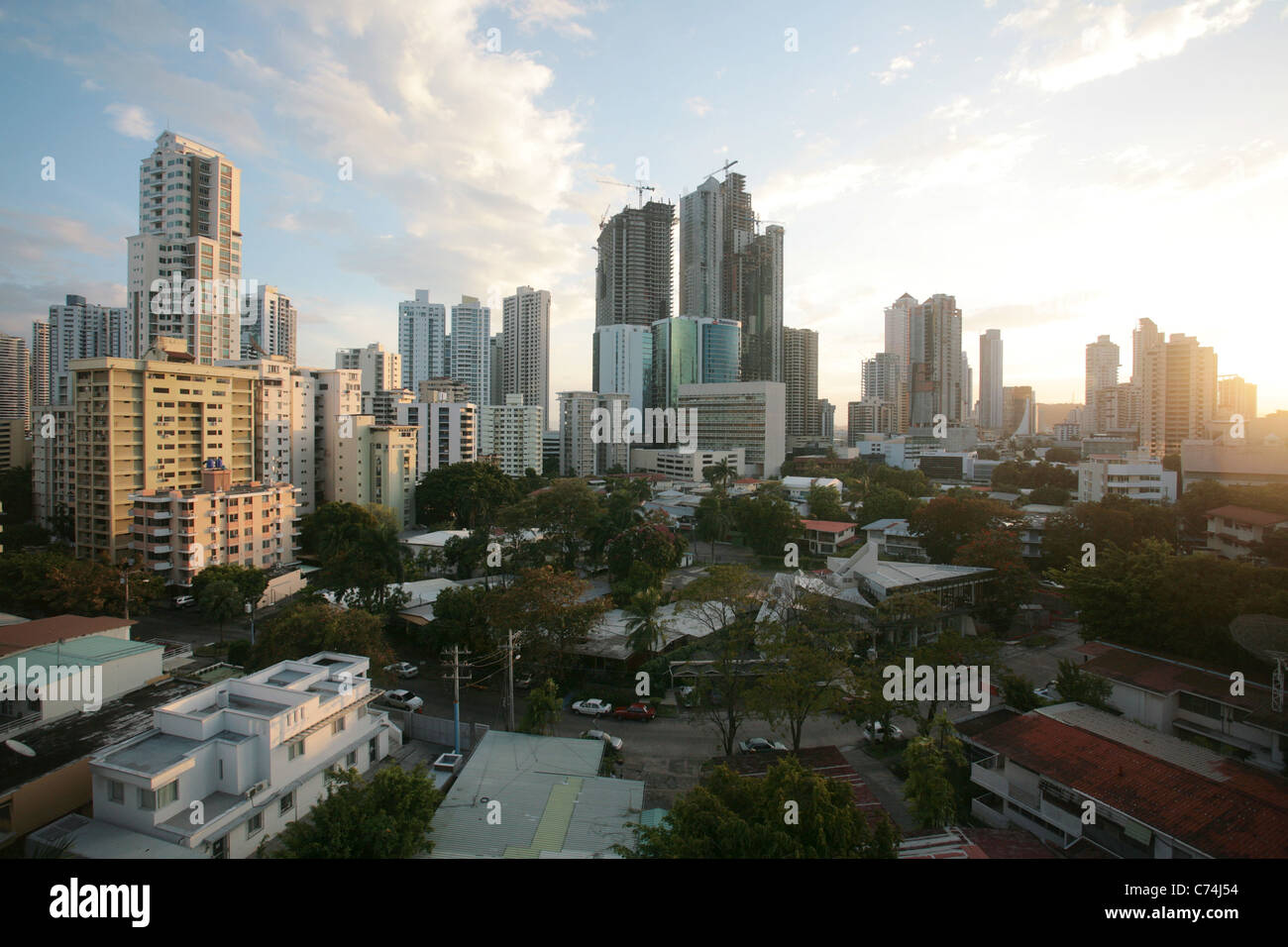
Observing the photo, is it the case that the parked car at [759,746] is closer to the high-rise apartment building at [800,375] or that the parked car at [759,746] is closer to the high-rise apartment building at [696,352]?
the high-rise apartment building at [696,352]

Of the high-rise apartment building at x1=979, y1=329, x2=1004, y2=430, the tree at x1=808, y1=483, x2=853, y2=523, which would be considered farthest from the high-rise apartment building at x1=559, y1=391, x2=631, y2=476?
the high-rise apartment building at x1=979, y1=329, x2=1004, y2=430

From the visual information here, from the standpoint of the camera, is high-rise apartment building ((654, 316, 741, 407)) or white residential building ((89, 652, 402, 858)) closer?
white residential building ((89, 652, 402, 858))

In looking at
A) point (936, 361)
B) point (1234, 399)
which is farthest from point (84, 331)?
point (936, 361)

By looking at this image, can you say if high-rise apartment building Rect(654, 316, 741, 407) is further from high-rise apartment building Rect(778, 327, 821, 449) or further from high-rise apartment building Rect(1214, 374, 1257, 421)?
high-rise apartment building Rect(1214, 374, 1257, 421)
